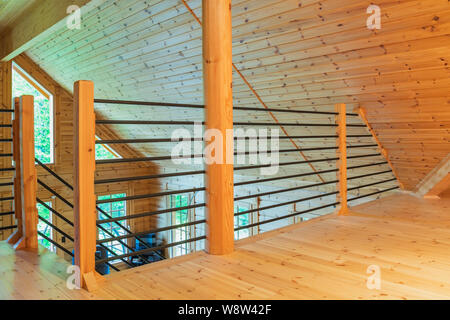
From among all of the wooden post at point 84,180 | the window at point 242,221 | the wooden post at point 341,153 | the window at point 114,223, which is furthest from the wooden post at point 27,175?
the window at point 114,223

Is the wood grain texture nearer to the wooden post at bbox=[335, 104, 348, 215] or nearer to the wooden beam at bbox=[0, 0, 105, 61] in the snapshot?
the wooden beam at bbox=[0, 0, 105, 61]

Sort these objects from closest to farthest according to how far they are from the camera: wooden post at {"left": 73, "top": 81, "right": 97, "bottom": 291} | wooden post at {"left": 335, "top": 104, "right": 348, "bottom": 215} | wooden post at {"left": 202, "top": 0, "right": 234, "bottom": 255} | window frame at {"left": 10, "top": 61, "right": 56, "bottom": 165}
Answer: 1. wooden post at {"left": 73, "top": 81, "right": 97, "bottom": 291}
2. wooden post at {"left": 202, "top": 0, "right": 234, "bottom": 255}
3. wooden post at {"left": 335, "top": 104, "right": 348, "bottom": 215}
4. window frame at {"left": 10, "top": 61, "right": 56, "bottom": 165}

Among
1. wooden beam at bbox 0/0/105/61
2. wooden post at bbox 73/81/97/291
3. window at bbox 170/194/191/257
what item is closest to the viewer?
wooden post at bbox 73/81/97/291

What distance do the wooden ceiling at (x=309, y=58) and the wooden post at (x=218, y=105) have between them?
102cm

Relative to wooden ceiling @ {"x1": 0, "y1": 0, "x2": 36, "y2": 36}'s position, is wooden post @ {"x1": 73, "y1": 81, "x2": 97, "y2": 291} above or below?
below

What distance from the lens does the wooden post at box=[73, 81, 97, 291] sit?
6.67 ft

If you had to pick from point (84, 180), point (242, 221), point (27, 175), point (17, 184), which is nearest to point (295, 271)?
point (84, 180)

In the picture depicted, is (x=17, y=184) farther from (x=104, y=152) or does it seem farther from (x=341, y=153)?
(x=104, y=152)

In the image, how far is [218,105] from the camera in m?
2.49

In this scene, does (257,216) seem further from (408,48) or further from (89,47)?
(408,48)

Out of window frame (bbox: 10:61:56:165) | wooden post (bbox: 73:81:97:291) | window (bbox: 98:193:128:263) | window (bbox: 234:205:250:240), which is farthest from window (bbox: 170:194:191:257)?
wooden post (bbox: 73:81:97:291)

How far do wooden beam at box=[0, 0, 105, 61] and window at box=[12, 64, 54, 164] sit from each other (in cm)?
96

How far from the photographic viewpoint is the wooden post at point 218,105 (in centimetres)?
248

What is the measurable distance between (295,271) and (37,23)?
416 centimetres
